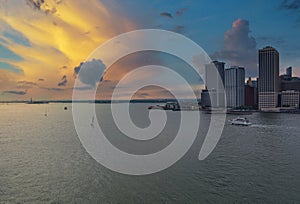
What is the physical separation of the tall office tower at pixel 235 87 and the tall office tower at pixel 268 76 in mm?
13059

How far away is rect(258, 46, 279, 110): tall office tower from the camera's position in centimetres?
13350

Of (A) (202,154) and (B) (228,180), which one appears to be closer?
(B) (228,180)

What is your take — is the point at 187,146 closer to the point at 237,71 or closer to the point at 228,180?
the point at 228,180

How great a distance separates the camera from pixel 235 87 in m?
153

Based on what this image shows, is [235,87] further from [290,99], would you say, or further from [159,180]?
[159,180]

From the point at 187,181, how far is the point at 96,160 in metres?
8.45

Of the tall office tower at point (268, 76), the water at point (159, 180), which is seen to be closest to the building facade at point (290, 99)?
the tall office tower at point (268, 76)

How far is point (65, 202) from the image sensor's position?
434 inches

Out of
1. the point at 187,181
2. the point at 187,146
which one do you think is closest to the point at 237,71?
the point at 187,146

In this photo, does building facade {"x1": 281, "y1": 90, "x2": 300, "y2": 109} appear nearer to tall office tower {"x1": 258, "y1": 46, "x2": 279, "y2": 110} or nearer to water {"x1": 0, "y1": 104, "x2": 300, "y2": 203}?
tall office tower {"x1": 258, "y1": 46, "x2": 279, "y2": 110}

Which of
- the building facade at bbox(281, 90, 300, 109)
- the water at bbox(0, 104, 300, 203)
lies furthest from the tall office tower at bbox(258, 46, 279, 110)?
the water at bbox(0, 104, 300, 203)

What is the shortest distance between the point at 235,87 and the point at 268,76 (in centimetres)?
2144

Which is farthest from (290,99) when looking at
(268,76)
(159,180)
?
(159,180)

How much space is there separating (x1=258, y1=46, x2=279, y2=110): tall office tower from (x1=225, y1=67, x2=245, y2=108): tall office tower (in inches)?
514
